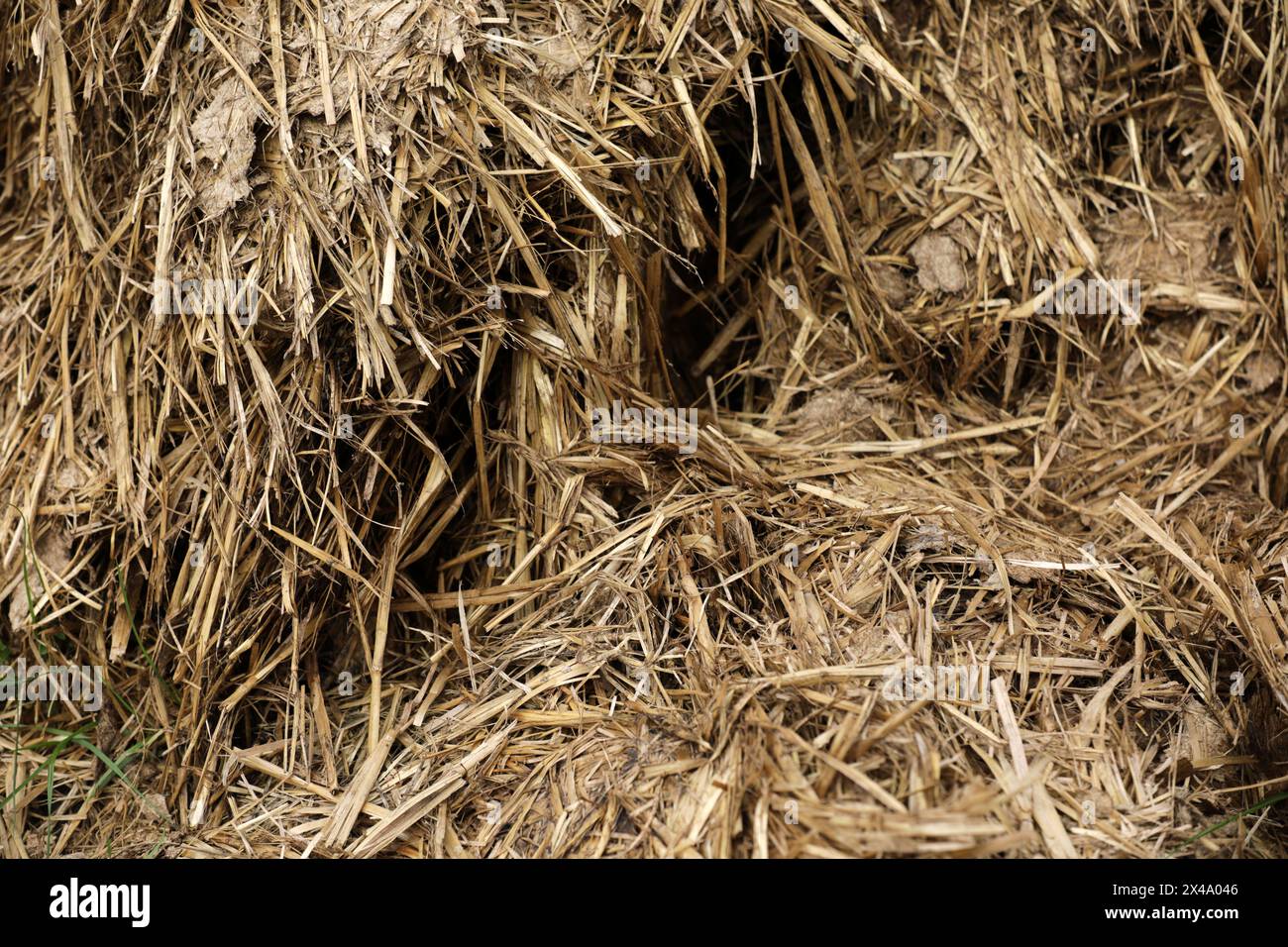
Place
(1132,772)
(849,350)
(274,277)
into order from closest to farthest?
1. (1132,772)
2. (274,277)
3. (849,350)

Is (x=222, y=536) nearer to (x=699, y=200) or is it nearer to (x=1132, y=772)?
(x=699, y=200)

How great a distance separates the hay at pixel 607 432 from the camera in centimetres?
203

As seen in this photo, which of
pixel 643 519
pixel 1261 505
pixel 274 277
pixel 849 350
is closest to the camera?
pixel 274 277

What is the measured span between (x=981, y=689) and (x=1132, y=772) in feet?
1.01

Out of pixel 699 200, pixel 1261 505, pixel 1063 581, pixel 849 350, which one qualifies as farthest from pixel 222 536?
pixel 1261 505

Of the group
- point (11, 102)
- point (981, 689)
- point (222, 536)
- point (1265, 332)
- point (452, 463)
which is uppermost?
point (11, 102)

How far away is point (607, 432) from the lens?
2.28m

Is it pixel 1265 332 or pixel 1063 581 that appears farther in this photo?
pixel 1265 332

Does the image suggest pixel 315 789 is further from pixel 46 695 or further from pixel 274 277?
pixel 274 277

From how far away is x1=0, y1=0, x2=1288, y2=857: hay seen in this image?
6.65ft

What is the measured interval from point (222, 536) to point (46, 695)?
21.8 inches

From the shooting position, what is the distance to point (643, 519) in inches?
88.2

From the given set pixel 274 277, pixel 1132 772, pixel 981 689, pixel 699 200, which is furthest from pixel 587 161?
pixel 1132 772

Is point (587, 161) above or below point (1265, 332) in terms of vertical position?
above
